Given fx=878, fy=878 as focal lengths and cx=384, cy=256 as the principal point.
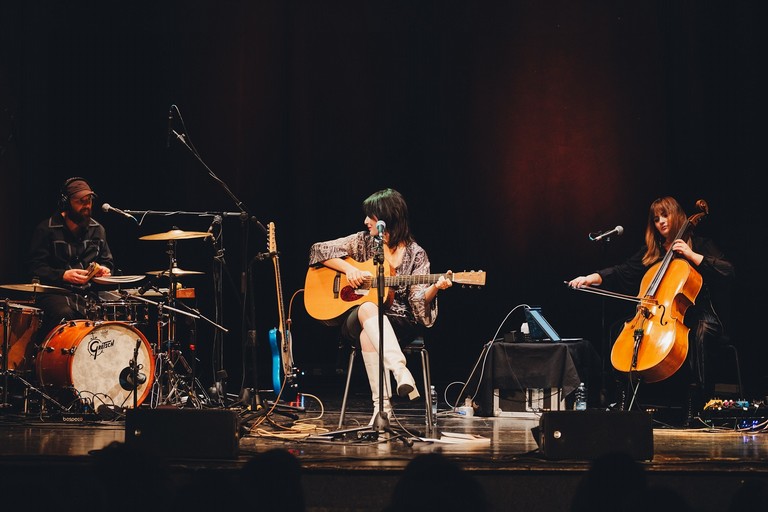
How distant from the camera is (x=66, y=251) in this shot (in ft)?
20.0

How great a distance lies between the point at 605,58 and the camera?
23.4ft

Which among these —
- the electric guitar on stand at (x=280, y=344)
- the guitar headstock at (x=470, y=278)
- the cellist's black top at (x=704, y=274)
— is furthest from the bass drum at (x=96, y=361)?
the cellist's black top at (x=704, y=274)

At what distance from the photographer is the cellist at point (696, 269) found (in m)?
5.51

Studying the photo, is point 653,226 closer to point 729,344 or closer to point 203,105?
point 729,344

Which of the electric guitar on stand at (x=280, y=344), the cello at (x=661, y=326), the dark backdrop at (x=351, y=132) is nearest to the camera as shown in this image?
the cello at (x=661, y=326)

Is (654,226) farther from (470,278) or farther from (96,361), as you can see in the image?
(96,361)

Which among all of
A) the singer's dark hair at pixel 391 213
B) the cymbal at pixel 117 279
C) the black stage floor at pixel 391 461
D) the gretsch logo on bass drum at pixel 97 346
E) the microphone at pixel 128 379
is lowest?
the black stage floor at pixel 391 461

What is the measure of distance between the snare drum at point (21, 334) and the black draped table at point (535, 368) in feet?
10.2

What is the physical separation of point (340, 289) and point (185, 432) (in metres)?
1.52

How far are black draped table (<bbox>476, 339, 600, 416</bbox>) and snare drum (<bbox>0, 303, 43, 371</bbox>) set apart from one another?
10.2ft

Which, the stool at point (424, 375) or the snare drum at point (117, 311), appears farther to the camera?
the snare drum at point (117, 311)

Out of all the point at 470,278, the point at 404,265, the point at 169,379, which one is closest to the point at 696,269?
the point at 470,278

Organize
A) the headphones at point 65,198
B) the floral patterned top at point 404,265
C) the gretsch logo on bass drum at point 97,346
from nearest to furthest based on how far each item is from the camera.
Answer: the floral patterned top at point 404,265, the gretsch logo on bass drum at point 97,346, the headphones at point 65,198

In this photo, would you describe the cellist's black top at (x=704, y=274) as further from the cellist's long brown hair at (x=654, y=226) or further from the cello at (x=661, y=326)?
the cello at (x=661, y=326)
